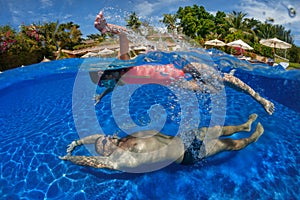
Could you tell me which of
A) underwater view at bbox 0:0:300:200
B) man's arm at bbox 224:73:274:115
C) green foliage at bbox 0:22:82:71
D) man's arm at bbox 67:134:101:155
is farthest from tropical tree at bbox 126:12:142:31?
green foliage at bbox 0:22:82:71

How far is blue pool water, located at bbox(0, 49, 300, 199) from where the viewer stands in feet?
10.9

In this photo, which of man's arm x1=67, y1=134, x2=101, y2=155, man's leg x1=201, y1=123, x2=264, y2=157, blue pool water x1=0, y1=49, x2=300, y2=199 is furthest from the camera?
man's arm x1=67, y1=134, x2=101, y2=155

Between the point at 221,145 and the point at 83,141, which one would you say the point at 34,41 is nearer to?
the point at 83,141

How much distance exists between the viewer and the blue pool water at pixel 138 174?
131 inches

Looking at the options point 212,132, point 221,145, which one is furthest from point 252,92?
point 221,145

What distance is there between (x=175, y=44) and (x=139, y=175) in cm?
809

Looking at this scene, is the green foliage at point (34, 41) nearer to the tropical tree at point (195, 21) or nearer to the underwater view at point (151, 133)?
the underwater view at point (151, 133)

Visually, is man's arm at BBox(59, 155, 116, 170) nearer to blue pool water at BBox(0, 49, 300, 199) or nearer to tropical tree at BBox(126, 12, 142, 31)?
blue pool water at BBox(0, 49, 300, 199)

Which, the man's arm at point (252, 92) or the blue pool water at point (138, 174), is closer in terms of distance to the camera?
the blue pool water at point (138, 174)

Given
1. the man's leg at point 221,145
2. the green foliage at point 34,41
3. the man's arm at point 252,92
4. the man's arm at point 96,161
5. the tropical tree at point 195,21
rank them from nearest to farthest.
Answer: the man's arm at point 96,161, the man's leg at point 221,145, the man's arm at point 252,92, the green foliage at point 34,41, the tropical tree at point 195,21

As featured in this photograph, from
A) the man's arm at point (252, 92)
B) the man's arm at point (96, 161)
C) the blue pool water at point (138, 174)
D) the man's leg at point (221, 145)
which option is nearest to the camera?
the man's arm at point (96, 161)

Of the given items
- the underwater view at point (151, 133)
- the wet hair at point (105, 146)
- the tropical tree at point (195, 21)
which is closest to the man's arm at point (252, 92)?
the underwater view at point (151, 133)

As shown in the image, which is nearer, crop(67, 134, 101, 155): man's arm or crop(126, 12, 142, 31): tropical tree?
crop(67, 134, 101, 155): man's arm

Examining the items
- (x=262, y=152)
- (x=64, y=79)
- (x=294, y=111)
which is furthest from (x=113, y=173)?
(x=64, y=79)
